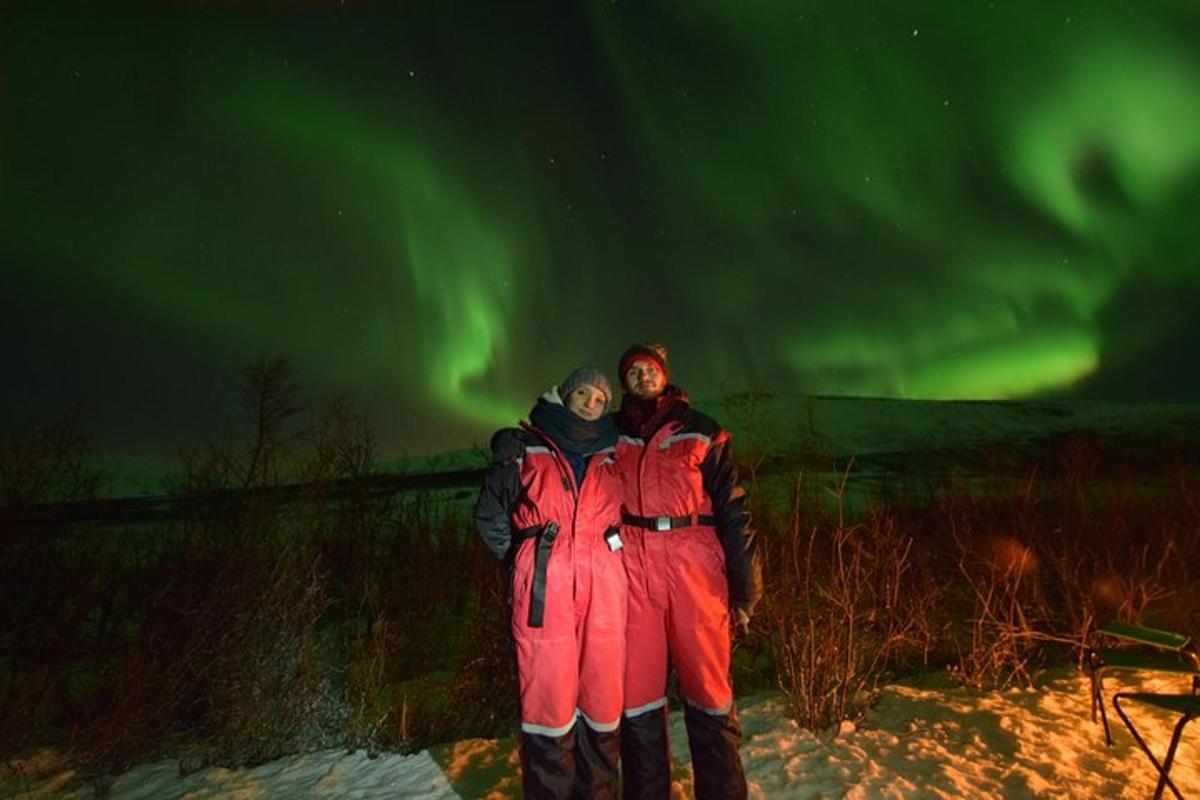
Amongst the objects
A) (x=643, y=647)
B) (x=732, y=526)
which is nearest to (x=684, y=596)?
(x=643, y=647)

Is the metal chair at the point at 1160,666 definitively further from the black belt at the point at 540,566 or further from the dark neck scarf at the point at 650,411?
the black belt at the point at 540,566

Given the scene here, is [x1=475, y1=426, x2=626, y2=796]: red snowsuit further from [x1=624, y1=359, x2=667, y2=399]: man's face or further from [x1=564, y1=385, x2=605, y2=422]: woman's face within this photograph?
[x1=624, y1=359, x2=667, y2=399]: man's face

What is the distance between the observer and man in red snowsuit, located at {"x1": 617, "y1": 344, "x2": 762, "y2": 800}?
2938 mm

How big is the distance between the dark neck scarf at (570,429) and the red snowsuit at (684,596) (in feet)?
0.72

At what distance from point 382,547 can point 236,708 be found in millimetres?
5794

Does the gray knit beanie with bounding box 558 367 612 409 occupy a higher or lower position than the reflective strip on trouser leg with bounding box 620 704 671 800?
higher

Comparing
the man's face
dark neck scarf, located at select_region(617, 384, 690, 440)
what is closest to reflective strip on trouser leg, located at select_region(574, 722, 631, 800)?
dark neck scarf, located at select_region(617, 384, 690, 440)

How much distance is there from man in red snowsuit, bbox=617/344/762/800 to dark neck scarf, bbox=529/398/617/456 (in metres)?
0.19

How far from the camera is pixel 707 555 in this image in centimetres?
304

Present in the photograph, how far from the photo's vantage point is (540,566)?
2754 mm

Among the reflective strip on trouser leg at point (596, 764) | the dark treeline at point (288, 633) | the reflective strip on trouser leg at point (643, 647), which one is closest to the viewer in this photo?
the reflective strip on trouser leg at point (596, 764)

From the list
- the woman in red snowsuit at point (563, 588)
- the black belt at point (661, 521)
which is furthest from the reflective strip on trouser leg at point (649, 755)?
the black belt at point (661, 521)

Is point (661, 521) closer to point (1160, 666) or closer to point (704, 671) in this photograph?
point (704, 671)

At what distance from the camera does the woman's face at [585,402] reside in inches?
121
